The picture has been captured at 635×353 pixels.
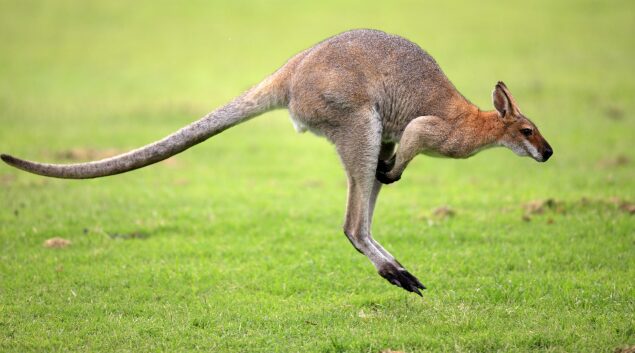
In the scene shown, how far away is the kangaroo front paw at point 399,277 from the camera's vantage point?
6.84 m

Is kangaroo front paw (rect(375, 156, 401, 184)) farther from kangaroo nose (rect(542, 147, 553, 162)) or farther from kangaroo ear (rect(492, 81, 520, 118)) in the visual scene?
kangaroo nose (rect(542, 147, 553, 162))

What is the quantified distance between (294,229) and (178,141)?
3310mm

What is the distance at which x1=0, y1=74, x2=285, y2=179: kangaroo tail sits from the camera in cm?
670

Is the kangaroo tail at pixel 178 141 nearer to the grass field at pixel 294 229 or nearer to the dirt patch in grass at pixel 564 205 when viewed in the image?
the grass field at pixel 294 229

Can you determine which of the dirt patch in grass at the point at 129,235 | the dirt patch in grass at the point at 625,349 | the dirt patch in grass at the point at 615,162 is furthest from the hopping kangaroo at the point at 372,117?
the dirt patch in grass at the point at 615,162

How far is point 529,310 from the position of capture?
6.97 m

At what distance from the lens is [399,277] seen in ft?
22.5

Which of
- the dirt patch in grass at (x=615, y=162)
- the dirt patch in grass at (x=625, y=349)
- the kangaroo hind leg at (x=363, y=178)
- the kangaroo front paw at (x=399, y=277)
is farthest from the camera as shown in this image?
the dirt patch in grass at (x=615, y=162)

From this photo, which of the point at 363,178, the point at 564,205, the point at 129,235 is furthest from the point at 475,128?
the point at 129,235

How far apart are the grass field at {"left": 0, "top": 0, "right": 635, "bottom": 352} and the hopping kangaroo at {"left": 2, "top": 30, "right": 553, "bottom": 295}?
0.97m

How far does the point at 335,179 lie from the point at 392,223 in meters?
3.68

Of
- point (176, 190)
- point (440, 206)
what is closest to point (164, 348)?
point (440, 206)

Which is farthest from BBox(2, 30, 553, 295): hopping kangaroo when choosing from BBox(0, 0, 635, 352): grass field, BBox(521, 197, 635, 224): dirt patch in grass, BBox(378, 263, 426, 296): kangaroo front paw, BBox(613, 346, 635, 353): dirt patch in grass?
BBox(521, 197, 635, 224): dirt patch in grass

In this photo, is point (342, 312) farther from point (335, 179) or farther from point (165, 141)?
point (335, 179)
